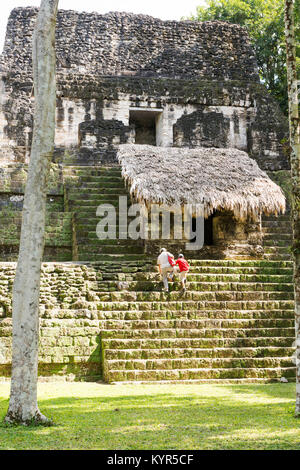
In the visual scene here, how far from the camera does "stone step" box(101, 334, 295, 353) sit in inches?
343

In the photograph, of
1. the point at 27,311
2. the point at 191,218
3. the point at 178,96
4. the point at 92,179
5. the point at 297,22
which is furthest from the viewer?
the point at 297,22

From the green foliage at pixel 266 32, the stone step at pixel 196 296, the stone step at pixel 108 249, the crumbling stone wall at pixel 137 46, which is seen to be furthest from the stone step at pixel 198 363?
the green foliage at pixel 266 32

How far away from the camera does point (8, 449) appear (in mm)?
4543

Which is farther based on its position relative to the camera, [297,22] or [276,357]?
[297,22]

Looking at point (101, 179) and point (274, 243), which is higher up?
point (101, 179)

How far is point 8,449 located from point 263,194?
9.31 m

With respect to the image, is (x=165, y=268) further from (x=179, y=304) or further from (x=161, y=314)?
(x=161, y=314)

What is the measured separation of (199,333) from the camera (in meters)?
9.14

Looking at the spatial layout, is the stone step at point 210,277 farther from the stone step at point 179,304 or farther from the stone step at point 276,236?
the stone step at point 276,236

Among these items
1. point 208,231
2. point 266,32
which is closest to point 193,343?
point 208,231

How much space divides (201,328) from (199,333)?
18 centimetres

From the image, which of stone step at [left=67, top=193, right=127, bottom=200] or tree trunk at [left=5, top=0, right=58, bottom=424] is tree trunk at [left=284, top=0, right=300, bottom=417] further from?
stone step at [left=67, top=193, right=127, bottom=200]

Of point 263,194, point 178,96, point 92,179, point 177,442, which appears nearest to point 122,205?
point 92,179

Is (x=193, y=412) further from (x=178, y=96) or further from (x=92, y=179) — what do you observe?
(x=178, y=96)
